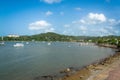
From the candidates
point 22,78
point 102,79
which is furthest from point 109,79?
point 22,78

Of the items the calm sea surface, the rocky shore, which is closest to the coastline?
the rocky shore

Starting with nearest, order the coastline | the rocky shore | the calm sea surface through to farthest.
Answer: the coastline, the rocky shore, the calm sea surface

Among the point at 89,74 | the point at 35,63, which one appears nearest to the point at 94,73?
the point at 89,74

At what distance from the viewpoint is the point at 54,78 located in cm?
3525

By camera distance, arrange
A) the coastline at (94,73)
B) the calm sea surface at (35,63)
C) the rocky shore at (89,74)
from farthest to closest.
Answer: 1. the calm sea surface at (35,63)
2. the rocky shore at (89,74)
3. the coastline at (94,73)

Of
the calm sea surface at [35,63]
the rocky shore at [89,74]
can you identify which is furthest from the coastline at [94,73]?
the calm sea surface at [35,63]

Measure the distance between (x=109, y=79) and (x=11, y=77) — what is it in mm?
19434

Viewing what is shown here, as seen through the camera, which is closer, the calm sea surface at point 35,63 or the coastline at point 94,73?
the coastline at point 94,73

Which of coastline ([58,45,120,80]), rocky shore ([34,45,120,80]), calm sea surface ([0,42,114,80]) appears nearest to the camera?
coastline ([58,45,120,80])

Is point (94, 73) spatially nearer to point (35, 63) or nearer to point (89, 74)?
point (89, 74)

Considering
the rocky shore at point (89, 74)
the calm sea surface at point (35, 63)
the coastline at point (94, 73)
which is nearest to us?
the coastline at point (94, 73)

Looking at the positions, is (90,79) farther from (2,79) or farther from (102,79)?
(2,79)

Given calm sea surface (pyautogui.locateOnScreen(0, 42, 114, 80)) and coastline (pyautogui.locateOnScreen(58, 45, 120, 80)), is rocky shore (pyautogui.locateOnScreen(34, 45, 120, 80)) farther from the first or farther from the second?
calm sea surface (pyautogui.locateOnScreen(0, 42, 114, 80))

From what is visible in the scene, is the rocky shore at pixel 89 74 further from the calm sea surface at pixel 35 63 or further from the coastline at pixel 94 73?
the calm sea surface at pixel 35 63
